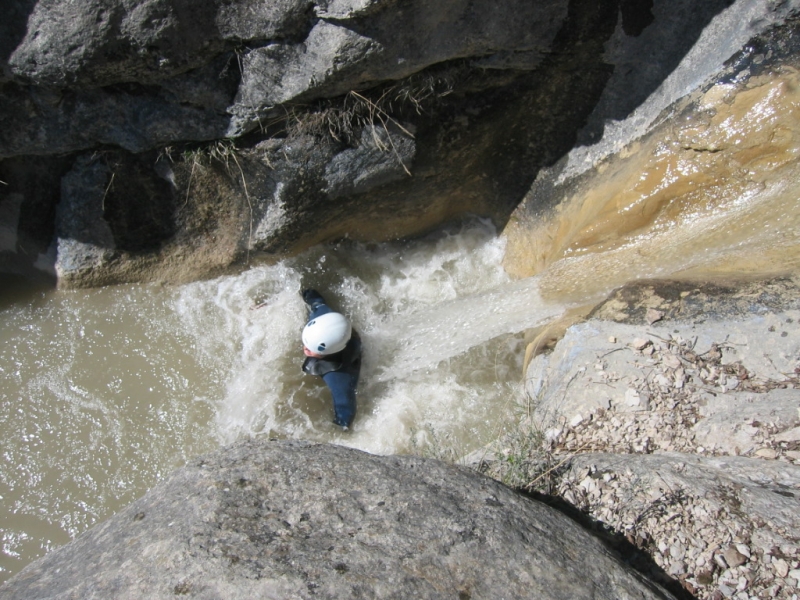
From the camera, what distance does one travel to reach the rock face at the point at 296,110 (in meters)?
3.41

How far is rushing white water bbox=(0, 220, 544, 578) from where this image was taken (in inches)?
157

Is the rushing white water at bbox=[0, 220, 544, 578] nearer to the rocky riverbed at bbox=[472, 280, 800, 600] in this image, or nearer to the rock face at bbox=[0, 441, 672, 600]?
the rocky riverbed at bbox=[472, 280, 800, 600]

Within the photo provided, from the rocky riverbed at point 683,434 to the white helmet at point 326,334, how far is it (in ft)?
5.00

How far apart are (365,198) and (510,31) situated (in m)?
1.65

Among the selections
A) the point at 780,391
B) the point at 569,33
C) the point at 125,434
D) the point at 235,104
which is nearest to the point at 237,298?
the point at 125,434

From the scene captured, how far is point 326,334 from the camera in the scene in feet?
13.9

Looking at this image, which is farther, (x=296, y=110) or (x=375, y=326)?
(x=375, y=326)

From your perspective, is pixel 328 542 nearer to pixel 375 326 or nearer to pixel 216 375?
pixel 216 375

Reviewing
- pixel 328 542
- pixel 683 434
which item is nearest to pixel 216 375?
pixel 328 542

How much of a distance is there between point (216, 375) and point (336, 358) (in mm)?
965

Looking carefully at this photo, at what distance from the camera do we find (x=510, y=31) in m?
3.63

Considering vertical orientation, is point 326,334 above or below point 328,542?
below

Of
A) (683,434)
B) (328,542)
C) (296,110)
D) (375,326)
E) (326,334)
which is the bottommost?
(375,326)

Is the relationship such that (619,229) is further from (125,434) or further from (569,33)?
(125,434)
